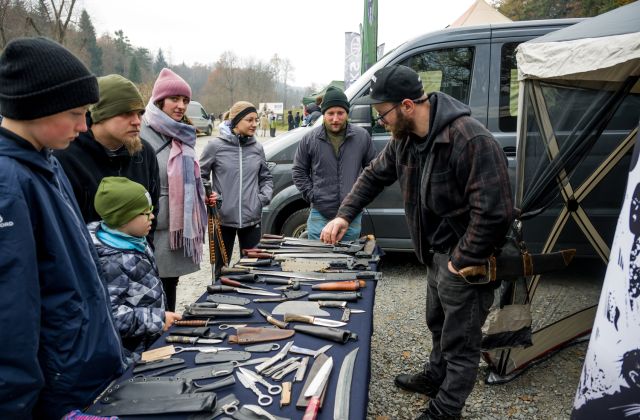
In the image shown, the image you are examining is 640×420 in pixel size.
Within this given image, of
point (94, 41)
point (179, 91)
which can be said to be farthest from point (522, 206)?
point (94, 41)

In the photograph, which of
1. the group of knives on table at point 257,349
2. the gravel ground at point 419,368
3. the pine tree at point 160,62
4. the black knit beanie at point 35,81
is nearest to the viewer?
the black knit beanie at point 35,81

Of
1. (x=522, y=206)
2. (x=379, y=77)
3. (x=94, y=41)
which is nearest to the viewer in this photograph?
(x=379, y=77)

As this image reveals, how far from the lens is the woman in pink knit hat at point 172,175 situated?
3000 mm

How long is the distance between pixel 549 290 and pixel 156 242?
299 cm

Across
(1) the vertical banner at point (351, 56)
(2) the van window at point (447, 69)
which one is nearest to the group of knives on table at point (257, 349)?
(2) the van window at point (447, 69)

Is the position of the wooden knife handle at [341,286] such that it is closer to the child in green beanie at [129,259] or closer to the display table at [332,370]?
the display table at [332,370]

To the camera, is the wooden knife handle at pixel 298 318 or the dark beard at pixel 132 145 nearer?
the wooden knife handle at pixel 298 318

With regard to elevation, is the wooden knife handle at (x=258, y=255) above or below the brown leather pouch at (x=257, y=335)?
above

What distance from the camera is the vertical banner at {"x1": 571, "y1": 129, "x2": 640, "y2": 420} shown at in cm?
146

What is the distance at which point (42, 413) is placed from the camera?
1.37 meters

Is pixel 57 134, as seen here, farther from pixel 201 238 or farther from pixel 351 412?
pixel 201 238

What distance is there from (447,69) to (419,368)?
2917mm

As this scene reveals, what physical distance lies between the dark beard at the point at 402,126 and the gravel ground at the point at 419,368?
1.78 meters

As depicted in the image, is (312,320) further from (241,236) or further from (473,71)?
(473,71)
